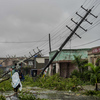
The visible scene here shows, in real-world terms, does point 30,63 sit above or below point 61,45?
below

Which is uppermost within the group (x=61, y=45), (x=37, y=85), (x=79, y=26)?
(x=79, y=26)

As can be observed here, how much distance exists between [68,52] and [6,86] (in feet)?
53.2

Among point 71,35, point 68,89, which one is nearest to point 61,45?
point 71,35

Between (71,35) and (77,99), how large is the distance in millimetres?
15097

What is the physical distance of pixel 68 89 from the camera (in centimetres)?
1747

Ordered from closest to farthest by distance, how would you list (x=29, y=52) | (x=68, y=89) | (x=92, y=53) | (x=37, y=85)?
(x=68, y=89) → (x=37, y=85) → (x=92, y=53) → (x=29, y=52)

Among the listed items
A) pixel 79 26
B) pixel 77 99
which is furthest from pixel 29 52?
pixel 77 99

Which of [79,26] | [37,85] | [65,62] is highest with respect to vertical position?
[79,26]

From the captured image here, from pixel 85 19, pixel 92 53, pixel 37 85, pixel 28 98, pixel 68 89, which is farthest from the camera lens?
pixel 85 19

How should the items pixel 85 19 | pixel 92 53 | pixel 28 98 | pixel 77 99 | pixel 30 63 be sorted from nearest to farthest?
pixel 28 98 < pixel 77 99 < pixel 92 53 < pixel 85 19 < pixel 30 63

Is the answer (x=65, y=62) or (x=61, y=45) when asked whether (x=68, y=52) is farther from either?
(x=61, y=45)

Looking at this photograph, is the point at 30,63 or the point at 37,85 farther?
the point at 30,63

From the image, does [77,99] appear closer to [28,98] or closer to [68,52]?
[28,98]

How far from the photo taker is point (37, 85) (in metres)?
21.8
